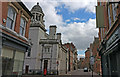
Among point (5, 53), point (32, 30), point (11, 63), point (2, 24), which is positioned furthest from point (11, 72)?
point (32, 30)

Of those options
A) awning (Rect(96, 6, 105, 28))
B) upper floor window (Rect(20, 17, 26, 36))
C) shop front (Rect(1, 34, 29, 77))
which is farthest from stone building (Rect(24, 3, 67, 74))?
awning (Rect(96, 6, 105, 28))

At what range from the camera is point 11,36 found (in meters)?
8.79

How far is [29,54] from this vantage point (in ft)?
90.8

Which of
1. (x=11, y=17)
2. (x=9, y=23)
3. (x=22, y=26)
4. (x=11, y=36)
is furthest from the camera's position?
(x=22, y=26)

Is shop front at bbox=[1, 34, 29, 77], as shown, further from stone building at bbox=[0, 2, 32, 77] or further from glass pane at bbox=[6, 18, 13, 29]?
glass pane at bbox=[6, 18, 13, 29]

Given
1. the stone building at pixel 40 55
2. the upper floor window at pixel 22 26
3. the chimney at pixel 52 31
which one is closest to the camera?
the upper floor window at pixel 22 26

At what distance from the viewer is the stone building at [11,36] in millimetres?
8211

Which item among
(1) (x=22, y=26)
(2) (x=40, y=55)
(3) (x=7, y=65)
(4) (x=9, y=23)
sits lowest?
(3) (x=7, y=65)

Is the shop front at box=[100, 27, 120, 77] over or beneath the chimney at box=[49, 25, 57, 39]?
beneath

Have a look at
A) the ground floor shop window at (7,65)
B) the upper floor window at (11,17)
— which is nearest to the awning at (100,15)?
the upper floor window at (11,17)

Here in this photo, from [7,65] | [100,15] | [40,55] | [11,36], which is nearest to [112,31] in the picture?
[100,15]

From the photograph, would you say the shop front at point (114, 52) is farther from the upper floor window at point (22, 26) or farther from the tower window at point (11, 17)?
the upper floor window at point (22, 26)

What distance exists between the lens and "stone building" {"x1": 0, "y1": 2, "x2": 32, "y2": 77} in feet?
26.9

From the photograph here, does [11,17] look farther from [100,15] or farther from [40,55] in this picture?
[40,55]
